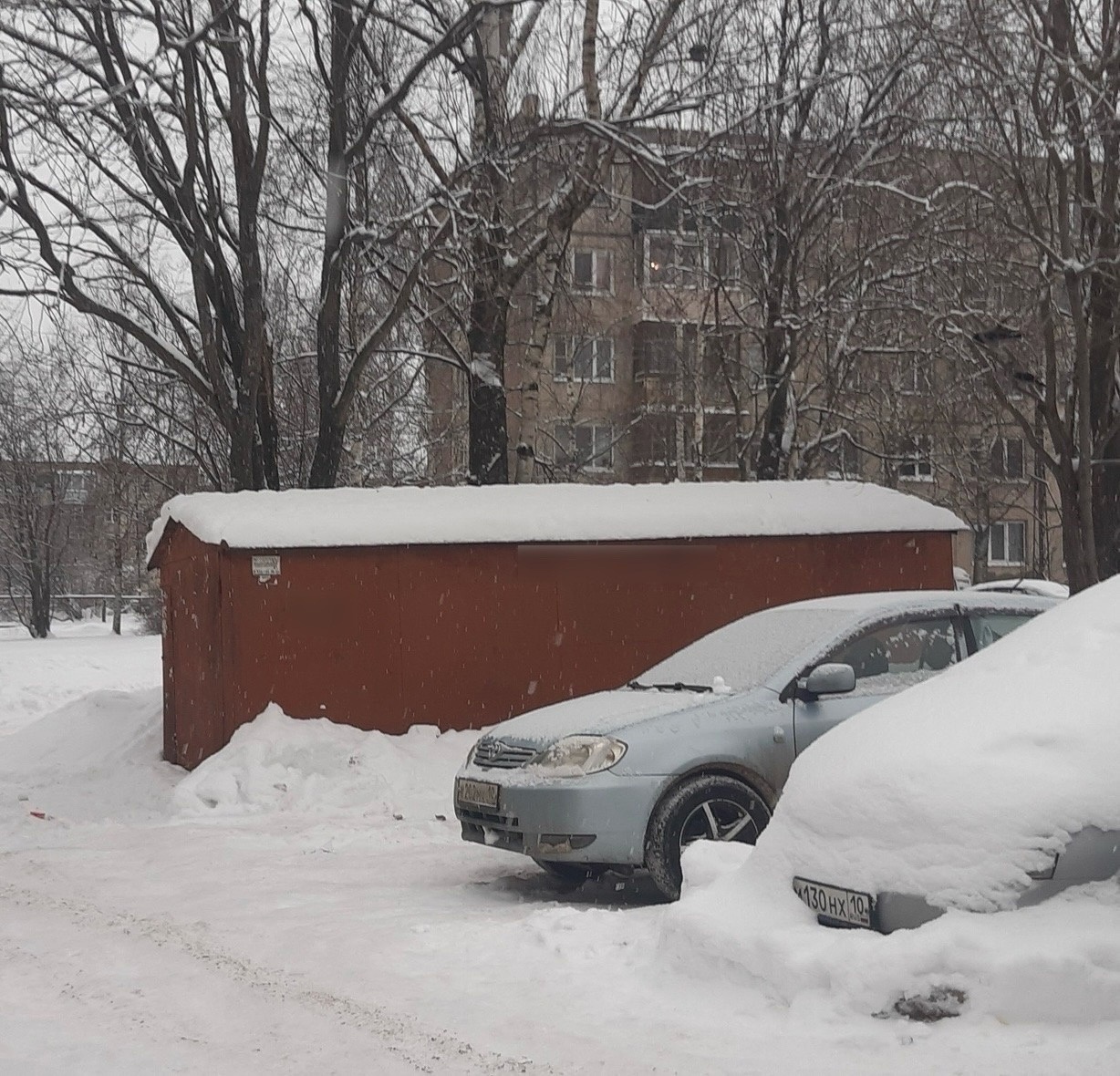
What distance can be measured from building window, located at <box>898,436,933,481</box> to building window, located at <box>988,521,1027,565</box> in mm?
6568

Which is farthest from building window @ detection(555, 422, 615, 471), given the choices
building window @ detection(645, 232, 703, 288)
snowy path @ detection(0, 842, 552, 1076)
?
snowy path @ detection(0, 842, 552, 1076)

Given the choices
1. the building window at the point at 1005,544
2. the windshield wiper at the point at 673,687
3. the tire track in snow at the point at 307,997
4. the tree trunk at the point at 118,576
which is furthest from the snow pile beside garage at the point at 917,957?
the tree trunk at the point at 118,576

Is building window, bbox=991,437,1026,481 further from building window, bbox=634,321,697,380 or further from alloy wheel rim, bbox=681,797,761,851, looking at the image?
alloy wheel rim, bbox=681,797,761,851

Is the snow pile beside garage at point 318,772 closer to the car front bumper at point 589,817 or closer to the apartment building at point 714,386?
the car front bumper at point 589,817

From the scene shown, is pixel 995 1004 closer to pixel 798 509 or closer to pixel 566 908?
pixel 566 908

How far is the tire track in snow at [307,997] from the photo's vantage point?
16.3 ft

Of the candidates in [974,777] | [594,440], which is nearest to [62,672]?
[594,440]

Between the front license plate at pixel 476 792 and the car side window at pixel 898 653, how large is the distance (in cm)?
201

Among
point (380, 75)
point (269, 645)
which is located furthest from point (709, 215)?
point (269, 645)

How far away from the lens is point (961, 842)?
506 centimetres

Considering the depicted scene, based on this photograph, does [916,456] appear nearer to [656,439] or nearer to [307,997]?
[656,439]

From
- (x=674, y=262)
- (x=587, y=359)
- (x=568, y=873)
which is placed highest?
(x=674, y=262)

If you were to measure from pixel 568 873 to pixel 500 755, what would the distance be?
2.61ft

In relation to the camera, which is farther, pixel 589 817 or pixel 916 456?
pixel 916 456
